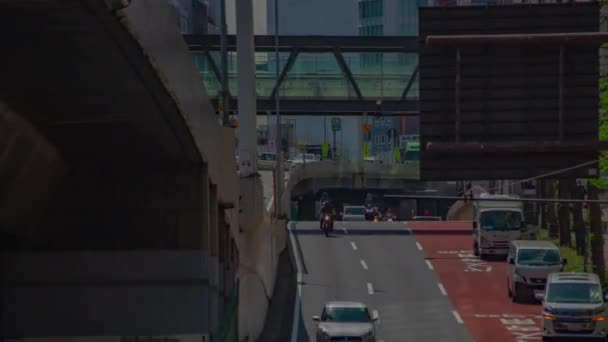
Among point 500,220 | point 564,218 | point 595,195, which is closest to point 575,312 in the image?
point 595,195

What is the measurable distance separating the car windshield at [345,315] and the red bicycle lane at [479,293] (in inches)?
132

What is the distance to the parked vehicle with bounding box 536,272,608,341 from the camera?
3247 cm

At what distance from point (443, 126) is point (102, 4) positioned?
1964cm

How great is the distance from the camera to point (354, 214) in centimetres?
7612

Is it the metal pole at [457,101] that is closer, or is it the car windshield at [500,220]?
the metal pole at [457,101]

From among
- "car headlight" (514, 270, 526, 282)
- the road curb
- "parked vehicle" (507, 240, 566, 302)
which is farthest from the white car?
"car headlight" (514, 270, 526, 282)

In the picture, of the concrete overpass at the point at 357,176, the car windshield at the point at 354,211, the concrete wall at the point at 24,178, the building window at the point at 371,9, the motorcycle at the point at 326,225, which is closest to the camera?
the concrete wall at the point at 24,178

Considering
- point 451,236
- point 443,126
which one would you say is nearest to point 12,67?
point 443,126

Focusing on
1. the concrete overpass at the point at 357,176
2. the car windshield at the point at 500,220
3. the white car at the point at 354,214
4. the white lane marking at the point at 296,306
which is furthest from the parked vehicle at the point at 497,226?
the concrete overpass at the point at 357,176

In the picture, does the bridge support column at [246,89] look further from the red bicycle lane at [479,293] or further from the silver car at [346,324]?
the red bicycle lane at [479,293]

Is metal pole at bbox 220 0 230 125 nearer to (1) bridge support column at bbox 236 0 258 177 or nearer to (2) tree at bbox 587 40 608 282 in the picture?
(1) bridge support column at bbox 236 0 258 177

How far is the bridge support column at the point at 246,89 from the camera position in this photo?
3525cm

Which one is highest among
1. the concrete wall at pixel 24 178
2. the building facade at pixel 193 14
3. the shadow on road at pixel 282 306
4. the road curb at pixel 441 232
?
the building facade at pixel 193 14

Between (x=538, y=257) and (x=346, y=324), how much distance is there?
1052 cm
